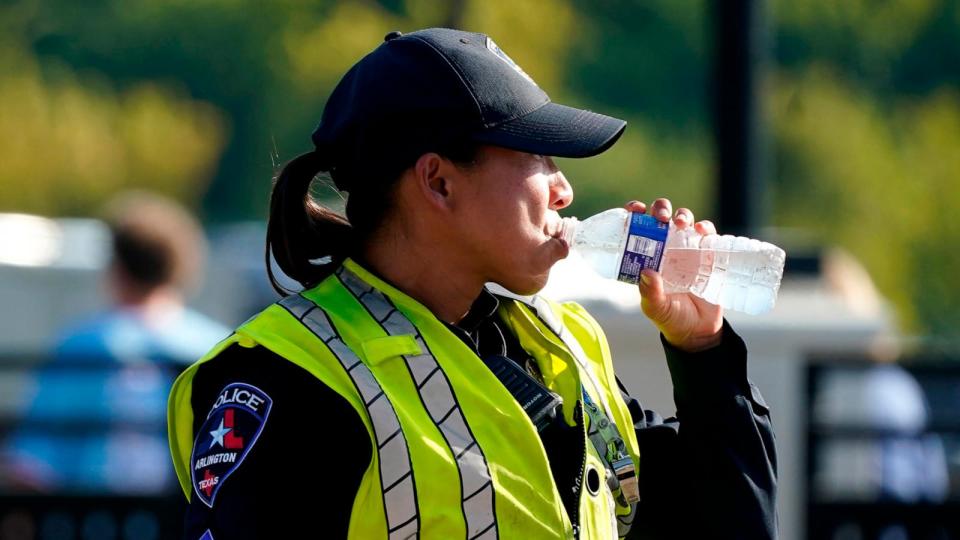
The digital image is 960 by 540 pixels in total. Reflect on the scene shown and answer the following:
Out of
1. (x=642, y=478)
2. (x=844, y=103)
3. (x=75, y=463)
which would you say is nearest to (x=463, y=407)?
(x=642, y=478)

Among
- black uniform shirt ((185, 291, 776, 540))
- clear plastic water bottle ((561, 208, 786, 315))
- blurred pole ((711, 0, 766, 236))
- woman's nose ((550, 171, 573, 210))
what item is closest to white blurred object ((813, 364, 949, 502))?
blurred pole ((711, 0, 766, 236))

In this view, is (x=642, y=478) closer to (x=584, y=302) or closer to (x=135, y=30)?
(x=584, y=302)

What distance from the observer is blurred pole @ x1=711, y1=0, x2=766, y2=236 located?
617 centimetres

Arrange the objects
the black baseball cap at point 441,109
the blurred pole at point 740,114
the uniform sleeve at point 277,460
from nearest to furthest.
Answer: the uniform sleeve at point 277,460 < the black baseball cap at point 441,109 < the blurred pole at point 740,114

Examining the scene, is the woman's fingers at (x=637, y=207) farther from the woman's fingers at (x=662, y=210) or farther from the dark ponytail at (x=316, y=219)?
the dark ponytail at (x=316, y=219)

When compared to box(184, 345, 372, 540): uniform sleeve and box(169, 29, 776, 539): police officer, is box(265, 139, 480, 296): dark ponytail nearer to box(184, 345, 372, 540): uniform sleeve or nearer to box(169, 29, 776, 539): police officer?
box(169, 29, 776, 539): police officer

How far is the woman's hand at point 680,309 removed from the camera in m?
2.37

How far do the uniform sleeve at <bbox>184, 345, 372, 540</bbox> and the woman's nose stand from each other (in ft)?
1.47

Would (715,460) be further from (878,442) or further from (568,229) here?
(878,442)


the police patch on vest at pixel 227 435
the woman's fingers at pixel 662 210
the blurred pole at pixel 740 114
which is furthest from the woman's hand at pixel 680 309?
the blurred pole at pixel 740 114

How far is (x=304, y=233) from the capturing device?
2385 mm

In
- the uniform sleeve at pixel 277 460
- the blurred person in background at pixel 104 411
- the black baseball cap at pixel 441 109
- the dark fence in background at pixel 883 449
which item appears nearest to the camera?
the uniform sleeve at pixel 277 460

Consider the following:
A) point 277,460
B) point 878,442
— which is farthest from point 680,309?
point 878,442

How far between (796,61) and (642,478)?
12.0 meters
